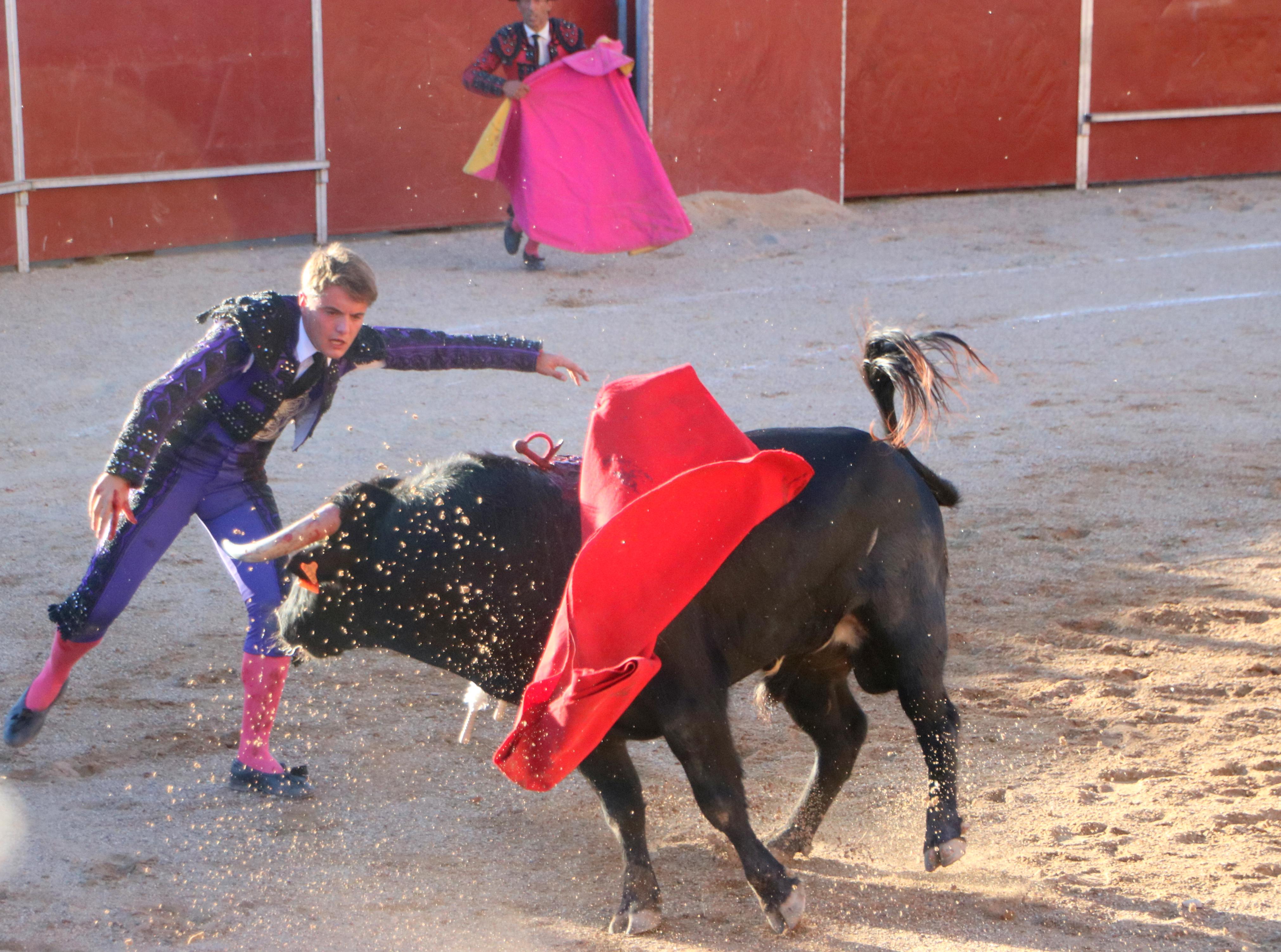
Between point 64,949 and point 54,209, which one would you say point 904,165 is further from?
point 64,949

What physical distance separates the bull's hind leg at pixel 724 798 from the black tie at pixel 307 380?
1023mm

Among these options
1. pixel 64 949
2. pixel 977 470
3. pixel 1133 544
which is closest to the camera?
pixel 64 949

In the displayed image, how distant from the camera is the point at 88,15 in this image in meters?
8.01

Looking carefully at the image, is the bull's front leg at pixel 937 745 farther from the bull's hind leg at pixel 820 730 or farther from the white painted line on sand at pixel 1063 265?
the white painted line on sand at pixel 1063 265

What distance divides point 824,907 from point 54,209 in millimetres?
6801

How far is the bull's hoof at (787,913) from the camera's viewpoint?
2.58 meters

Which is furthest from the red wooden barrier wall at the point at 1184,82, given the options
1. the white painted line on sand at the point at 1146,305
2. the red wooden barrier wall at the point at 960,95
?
the white painted line on sand at the point at 1146,305

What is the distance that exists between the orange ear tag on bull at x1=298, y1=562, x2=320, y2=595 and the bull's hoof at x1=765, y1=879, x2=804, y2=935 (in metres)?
0.97

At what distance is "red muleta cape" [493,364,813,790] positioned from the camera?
2.43 m

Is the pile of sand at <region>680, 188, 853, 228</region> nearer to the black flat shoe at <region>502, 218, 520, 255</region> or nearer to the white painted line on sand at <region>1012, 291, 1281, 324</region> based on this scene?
the black flat shoe at <region>502, 218, 520, 255</region>

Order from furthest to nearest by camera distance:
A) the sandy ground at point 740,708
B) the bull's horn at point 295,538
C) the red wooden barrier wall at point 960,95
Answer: the red wooden barrier wall at point 960,95
the sandy ground at point 740,708
the bull's horn at point 295,538

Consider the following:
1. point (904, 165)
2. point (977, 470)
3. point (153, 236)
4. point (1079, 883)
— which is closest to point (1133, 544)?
point (977, 470)

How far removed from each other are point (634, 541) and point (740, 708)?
1236 millimetres

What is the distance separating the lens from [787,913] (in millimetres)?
2582
